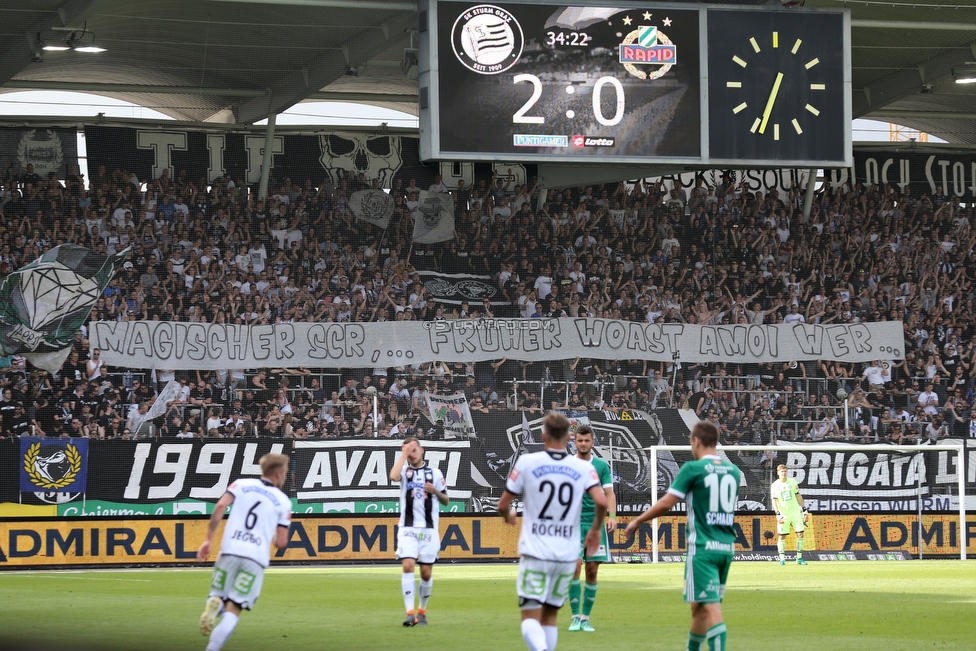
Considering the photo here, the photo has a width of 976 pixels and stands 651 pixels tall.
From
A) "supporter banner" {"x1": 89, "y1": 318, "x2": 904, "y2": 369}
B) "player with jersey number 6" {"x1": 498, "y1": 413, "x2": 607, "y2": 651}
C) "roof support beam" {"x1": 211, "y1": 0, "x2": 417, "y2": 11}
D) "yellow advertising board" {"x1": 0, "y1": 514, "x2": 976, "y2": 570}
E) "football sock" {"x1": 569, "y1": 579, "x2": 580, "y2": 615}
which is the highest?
"roof support beam" {"x1": 211, "y1": 0, "x2": 417, "y2": 11}

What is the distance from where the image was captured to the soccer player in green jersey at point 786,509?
84.5ft

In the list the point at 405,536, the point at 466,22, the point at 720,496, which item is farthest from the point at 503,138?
the point at 720,496

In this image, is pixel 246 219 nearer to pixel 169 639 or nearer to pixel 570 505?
pixel 169 639

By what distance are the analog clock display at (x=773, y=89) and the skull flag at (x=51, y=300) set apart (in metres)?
14.6

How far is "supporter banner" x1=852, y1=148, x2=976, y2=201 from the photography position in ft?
123

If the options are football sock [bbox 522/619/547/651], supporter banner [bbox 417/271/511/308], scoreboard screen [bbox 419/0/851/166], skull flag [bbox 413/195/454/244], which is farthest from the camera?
skull flag [bbox 413/195/454/244]

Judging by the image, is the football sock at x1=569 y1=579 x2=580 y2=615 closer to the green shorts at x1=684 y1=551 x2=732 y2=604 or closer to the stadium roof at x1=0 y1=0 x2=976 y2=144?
the green shorts at x1=684 y1=551 x2=732 y2=604

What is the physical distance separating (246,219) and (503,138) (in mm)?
11320

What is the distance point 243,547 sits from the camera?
34.3ft

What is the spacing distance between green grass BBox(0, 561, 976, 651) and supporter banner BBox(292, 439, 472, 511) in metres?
3.15

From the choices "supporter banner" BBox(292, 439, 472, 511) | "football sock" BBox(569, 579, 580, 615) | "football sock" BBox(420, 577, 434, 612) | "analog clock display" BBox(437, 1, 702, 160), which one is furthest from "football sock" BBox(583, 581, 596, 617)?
"supporter banner" BBox(292, 439, 472, 511)

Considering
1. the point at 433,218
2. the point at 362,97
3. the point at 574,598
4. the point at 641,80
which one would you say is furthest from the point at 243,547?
the point at 362,97

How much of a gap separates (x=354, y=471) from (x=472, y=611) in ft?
38.1

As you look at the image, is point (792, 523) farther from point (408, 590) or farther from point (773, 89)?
point (408, 590)
